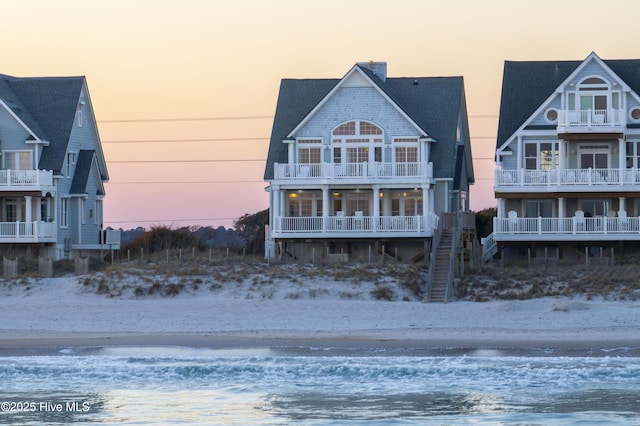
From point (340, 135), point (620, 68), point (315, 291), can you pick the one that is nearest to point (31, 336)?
point (315, 291)

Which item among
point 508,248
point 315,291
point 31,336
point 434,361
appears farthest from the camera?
point 508,248

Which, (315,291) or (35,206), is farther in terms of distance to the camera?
(35,206)

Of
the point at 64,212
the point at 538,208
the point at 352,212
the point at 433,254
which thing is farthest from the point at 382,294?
the point at 64,212

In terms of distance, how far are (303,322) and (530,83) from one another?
906 inches

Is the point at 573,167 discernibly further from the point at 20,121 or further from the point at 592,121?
the point at 20,121

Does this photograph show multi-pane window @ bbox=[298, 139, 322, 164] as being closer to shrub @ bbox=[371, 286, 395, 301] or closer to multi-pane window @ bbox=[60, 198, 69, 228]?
multi-pane window @ bbox=[60, 198, 69, 228]

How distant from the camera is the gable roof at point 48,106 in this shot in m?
62.1

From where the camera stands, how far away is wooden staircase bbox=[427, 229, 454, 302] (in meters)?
47.2

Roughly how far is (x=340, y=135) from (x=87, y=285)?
51.3ft

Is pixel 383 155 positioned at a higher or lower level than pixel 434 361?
higher

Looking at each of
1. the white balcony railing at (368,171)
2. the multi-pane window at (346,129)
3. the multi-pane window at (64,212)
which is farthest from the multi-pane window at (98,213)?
the multi-pane window at (346,129)

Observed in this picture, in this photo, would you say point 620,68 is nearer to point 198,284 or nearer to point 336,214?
point 336,214

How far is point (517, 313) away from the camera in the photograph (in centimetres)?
4338

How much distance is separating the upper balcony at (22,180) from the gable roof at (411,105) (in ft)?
32.9
